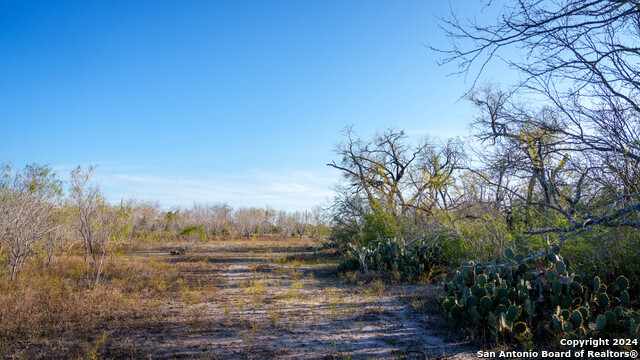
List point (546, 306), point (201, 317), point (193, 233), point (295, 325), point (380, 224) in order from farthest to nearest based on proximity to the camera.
A: point (193, 233)
point (380, 224)
point (201, 317)
point (295, 325)
point (546, 306)

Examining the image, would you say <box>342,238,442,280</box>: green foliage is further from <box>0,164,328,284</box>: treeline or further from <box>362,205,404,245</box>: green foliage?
<box>0,164,328,284</box>: treeline

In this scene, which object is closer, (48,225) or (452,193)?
(48,225)

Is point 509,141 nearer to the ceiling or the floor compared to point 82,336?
nearer to the ceiling

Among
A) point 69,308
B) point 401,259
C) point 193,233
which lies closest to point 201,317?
point 69,308

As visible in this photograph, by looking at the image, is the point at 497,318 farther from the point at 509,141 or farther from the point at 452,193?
the point at 452,193

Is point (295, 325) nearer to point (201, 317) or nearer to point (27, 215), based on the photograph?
point (201, 317)

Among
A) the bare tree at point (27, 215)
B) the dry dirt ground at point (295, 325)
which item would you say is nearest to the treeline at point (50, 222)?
the bare tree at point (27, 215)

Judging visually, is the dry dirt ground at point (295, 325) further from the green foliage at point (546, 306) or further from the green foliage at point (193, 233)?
the green foliage at point (193, 233)

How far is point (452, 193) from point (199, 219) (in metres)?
21.7

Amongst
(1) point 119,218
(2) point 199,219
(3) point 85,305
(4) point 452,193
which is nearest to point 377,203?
(4) point 452,193

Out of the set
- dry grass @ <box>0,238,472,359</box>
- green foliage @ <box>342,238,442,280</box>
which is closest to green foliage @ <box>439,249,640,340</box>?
dry grass @ <box>0,238,472,359</box>

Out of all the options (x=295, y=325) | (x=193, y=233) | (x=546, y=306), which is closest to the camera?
(x=546, y=306)

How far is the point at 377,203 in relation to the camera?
47.3 ft

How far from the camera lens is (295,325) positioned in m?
5.24
